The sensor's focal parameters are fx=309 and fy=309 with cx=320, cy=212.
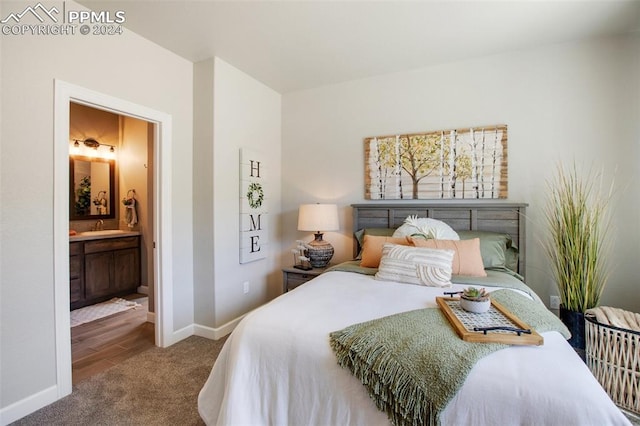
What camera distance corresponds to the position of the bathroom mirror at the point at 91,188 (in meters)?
4.04

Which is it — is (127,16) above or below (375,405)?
above

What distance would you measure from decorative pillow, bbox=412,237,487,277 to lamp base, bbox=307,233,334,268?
1057mm

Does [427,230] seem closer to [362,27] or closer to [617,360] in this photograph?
[617,360]

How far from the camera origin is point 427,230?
2.64m

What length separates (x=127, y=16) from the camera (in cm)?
227

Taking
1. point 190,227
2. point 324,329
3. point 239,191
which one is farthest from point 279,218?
point 324,329

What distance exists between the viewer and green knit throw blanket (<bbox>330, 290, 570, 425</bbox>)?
1056mm

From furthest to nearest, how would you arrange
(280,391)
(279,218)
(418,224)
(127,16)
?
(279,218), (418,224), (127,16), (280,391)

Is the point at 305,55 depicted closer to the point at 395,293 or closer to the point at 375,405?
the point at 395,293

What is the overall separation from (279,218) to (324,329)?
A: 104 inches

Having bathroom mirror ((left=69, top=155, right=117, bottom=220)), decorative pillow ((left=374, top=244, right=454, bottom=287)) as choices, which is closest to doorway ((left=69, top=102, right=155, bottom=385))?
bathroom mirror ((left=69, top=155, right=117, bottom=220))

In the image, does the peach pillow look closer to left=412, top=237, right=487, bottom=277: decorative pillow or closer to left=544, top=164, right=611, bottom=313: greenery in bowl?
left=412, top=237, right=487, bottom=277: decorative pillow

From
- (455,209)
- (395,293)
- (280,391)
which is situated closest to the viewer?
(280,391)

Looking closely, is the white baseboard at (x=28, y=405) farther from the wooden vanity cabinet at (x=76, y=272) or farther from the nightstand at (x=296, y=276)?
the wooden vanity cabinet at (x=76, y=272)
